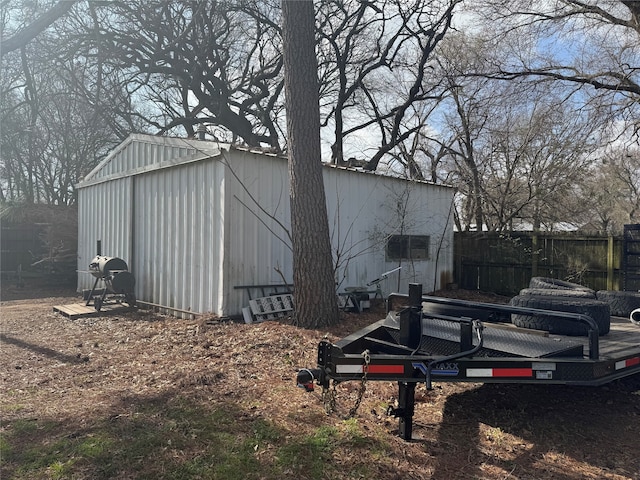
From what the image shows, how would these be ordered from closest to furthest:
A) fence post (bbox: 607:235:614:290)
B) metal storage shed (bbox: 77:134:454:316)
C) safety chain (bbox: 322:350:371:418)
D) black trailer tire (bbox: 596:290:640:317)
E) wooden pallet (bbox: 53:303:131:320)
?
→ 1. safety chain (bbox: 322:350:371:418)
2. black trailer tire (bbox: 596:290:640:317)
3. metal storage shed (bbox: 77:134:454:316)
4. wooden pallet (bbox: 53:303:131:320)
5. fence post (bbox: 607:235:614:290)

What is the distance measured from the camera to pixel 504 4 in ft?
46.2

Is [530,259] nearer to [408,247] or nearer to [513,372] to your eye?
[408,247]

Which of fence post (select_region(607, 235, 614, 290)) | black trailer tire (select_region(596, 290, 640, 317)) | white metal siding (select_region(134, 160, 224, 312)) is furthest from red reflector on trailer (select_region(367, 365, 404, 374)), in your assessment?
fence post (select_region(607, 235, 614, 290))

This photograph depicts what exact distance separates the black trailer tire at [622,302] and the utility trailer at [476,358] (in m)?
1.32

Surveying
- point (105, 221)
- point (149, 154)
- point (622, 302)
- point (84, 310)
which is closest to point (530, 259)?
point (622, 302)

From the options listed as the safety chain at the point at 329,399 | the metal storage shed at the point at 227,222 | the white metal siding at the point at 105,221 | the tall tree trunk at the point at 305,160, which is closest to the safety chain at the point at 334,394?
the safety chain at the point at 329,399

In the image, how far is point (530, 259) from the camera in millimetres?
12883

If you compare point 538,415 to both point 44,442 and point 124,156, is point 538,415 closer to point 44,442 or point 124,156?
point 44,442

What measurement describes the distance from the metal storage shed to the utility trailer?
504 centimetres

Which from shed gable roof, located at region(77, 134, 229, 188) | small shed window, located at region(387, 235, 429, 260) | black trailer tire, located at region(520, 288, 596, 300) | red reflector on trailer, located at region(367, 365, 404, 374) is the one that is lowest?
red reflector on trailer, located at region(367, 365, 404, 374)

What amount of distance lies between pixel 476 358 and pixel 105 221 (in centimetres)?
1167

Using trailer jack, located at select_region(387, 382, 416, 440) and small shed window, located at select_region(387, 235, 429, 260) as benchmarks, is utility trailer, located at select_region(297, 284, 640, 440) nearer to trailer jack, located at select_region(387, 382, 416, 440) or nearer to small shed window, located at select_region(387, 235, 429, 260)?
trailer jack, located at select_region(387, 382, 416, 440)

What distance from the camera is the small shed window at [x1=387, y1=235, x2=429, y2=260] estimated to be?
12.0m

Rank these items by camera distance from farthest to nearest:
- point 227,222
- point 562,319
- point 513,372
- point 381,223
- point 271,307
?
point 381,223 < point 271,307 < point 227,222 < point 562,319 < point 513,372
